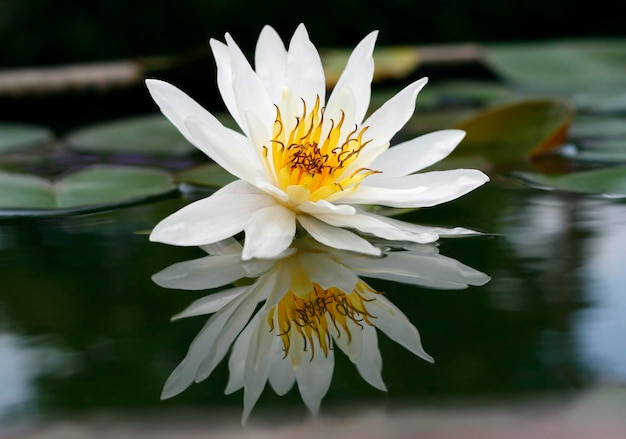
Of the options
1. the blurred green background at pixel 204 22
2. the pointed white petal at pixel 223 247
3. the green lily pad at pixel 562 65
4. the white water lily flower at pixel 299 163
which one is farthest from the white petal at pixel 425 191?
the blurred green background at pixel 204 22

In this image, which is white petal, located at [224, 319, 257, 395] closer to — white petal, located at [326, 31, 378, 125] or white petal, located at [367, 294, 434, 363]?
white petal, located at [367, 294, 434, 363]

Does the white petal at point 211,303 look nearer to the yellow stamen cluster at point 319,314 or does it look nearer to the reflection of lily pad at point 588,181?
the yellow stamen cluster at point 319,314

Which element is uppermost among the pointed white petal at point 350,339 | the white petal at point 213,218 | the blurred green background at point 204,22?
the blurred green background at point 204,22

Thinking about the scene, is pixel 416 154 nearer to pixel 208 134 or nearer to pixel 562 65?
pixel 208 134

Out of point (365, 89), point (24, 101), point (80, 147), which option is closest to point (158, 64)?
point (24, 101)

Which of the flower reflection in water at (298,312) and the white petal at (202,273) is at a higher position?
the white petal at (202,273)

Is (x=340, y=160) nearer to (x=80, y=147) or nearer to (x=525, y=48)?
(x=80, y=147)

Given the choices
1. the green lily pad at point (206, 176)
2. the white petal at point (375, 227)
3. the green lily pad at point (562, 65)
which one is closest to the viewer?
the white petal at point (375, 227)
